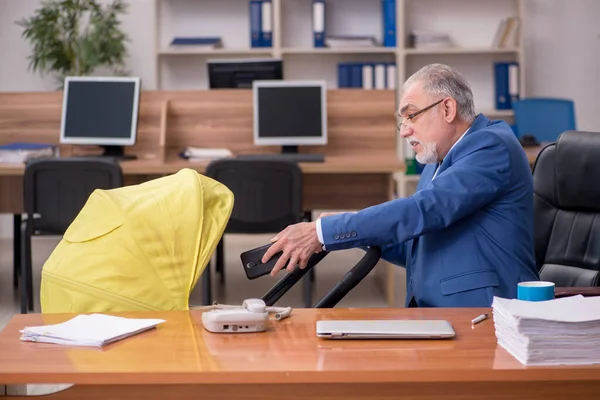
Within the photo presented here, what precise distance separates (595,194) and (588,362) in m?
1.21

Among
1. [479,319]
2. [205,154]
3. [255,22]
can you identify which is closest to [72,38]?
[255,22]

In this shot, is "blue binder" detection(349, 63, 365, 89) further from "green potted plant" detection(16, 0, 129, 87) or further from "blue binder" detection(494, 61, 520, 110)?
"green potted plant" detection(16, 0, 129, 87)

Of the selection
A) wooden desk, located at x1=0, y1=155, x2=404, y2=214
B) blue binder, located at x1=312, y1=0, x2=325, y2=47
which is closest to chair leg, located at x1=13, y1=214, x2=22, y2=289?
wooden desk, located at x1=0, y1=155, x2=404, y2=214

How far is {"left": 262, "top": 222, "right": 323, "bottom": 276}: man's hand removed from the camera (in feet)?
7.01

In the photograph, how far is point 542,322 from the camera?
157 centimetres

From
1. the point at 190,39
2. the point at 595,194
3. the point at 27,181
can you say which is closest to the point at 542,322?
the point at 595,194

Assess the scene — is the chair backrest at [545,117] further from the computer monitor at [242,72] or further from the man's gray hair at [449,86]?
the man's gray hair at [449,86]

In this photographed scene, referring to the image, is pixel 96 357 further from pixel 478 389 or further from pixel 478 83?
pixel 478 83

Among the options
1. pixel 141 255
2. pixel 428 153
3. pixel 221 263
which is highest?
pixel 428 153

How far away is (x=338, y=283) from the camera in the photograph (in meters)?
2.27

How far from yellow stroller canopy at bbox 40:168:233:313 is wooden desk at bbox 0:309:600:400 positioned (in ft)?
1.45

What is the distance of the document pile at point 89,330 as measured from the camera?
5.65 feet

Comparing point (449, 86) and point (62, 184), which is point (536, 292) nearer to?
point (449, 86)

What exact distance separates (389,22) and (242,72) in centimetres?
187
